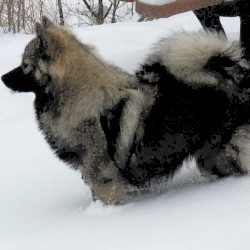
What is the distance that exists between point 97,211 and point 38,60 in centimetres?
101

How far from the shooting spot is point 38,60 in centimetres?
280

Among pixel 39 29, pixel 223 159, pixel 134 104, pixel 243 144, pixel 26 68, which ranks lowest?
pixel 223 159

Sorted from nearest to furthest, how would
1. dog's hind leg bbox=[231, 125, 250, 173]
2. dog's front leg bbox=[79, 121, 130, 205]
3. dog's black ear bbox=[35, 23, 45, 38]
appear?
dog's black ear bbox=[35, 23, 45, 38] < dog's front leg bbox=[79, 121, 130, 205] < dog's hind leg bbox=[231, 125, 250, 173]

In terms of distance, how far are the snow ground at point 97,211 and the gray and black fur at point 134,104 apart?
0.77 ft

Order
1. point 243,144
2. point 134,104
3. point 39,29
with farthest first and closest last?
1. point 243,144
2. point 134,104
3. point 39,29

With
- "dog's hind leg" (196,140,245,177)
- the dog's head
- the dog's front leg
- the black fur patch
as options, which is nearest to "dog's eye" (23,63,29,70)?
the dog's head

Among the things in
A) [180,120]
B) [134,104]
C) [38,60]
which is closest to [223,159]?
[180,120]

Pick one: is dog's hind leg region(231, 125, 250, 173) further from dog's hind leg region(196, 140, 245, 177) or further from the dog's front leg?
the dog's front leg

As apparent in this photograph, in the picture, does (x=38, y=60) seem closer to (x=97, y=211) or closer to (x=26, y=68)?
(x=26, y=68)

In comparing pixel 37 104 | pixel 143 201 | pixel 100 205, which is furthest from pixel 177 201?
pixel 37 104

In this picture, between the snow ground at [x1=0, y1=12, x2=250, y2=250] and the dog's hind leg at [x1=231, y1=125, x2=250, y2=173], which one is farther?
the dog's hind leg at [x1=231, y1=125, x2=250, y2=173]

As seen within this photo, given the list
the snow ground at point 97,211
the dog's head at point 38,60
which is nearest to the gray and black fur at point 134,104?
the dog's head at point 38,60

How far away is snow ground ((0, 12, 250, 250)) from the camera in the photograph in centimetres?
218

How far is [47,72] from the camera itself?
9.23ft
